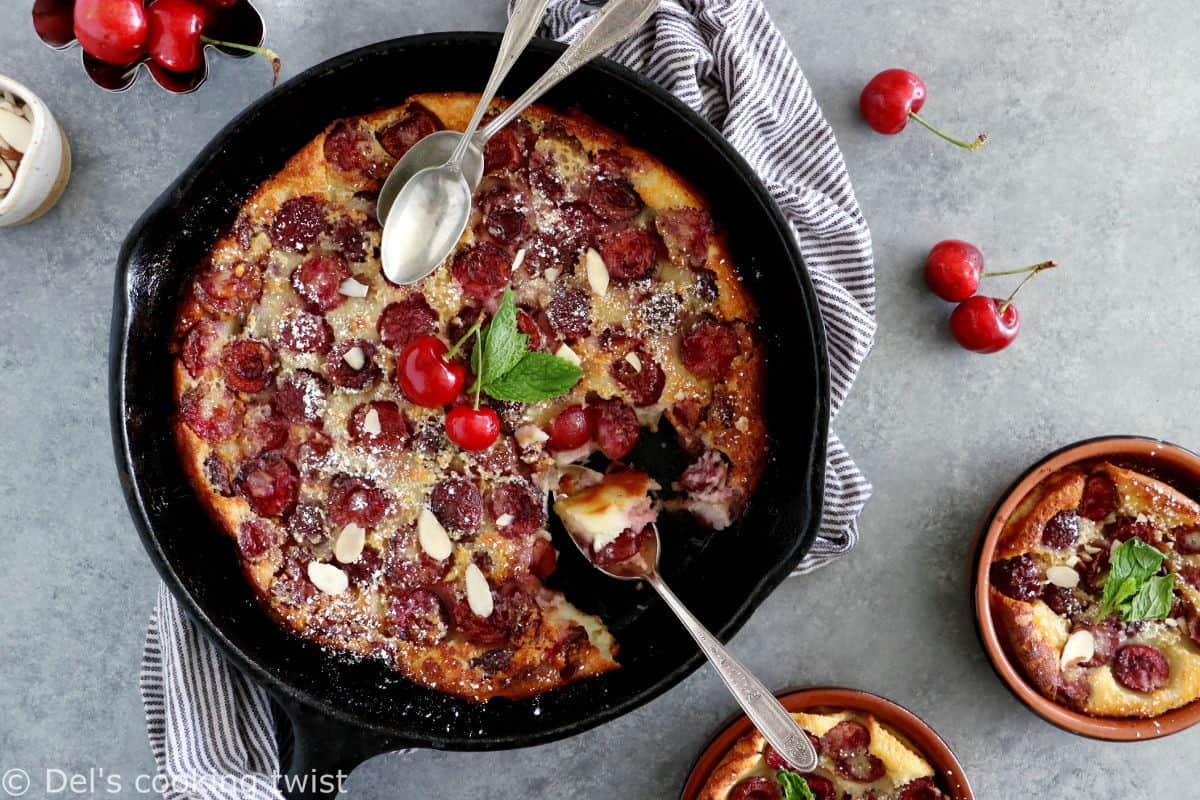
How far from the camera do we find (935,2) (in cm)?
259

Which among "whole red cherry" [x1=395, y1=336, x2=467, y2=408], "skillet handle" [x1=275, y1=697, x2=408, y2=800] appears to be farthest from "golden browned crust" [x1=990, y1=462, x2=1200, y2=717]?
"skillet handle" [x1=275, y1=697, x2=408, y2=800]

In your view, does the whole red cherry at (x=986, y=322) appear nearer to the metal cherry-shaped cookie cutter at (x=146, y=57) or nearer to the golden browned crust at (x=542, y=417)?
the golden browned crust at (x=542, y=417)

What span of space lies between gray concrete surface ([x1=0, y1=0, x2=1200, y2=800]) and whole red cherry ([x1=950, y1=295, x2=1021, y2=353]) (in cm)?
7

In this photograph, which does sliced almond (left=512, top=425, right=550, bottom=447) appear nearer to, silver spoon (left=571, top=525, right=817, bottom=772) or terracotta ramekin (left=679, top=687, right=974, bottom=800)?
silver spoon (left=571, top=525, right=817, bottom=772)

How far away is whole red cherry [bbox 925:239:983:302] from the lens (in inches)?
97.5

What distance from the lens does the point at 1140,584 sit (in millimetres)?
2367

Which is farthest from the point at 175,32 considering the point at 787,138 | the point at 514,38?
the point at 787,138

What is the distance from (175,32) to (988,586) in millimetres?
2383

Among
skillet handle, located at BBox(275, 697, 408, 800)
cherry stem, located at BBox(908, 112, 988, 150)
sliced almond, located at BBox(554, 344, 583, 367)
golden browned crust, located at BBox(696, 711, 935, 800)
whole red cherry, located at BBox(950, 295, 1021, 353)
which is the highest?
cherry stem, located at BBox(908, 112, 988, 150)

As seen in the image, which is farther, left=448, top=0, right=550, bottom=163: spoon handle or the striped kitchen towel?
the striped kitchen towel

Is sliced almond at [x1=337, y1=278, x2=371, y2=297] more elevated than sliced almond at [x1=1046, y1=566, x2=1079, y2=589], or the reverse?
sliced almond at [x1=337, y1=278, x2=371, y2=297]

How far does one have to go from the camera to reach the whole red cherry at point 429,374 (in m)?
2.17

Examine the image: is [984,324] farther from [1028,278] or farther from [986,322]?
[1028,278]

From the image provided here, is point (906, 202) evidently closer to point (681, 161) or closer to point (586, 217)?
point (681, 161)
